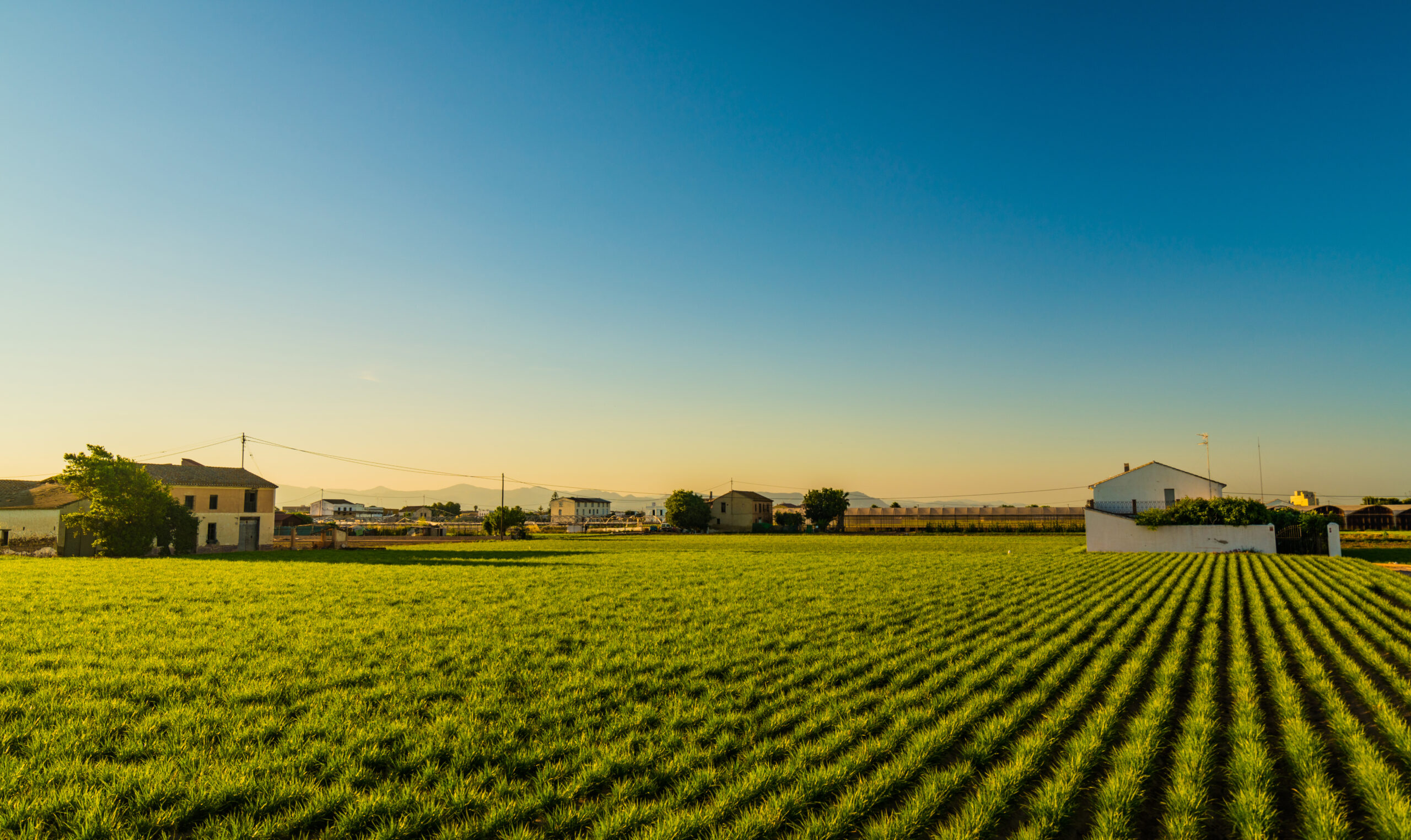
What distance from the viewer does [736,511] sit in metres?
107

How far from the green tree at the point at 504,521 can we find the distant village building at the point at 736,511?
38185 mm

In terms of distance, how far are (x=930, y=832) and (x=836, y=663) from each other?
5792mm

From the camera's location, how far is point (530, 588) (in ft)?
72.6

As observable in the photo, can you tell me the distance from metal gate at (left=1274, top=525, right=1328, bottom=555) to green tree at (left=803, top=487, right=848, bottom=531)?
2091 inches

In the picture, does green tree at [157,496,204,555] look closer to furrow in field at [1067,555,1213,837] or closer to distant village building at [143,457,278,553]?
distant village building at [143,457,278,553]

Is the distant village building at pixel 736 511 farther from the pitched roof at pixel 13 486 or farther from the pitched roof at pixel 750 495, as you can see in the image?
the pitched roof at pixel 13 486

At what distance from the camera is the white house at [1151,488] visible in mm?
58125

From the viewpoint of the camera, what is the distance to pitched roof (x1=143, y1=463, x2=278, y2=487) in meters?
48.2

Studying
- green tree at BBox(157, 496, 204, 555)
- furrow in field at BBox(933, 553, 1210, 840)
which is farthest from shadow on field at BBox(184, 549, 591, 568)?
furrow in field at BBox(933, 553, 1210, 840)

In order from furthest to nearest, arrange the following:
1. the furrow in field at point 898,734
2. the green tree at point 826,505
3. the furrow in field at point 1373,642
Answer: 1. the green tree at point 826,505
2. the furrow in field at point 1373,642
3. the furrow in field at point 898,734

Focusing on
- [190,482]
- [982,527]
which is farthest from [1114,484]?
[190,482]

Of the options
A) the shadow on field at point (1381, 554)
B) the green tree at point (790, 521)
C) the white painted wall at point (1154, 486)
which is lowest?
the green tree at point (790, 521)

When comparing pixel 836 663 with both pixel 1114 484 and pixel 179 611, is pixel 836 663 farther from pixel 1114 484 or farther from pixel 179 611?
pixel 1114 484

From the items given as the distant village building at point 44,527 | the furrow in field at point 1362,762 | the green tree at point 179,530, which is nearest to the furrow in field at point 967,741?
the furrow in field at point 1362,762
